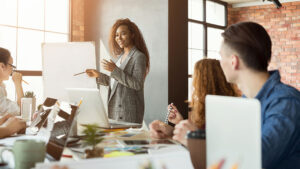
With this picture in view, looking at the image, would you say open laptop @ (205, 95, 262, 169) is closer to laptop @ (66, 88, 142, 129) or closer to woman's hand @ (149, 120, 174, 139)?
woman's hand @ (149, 120, 174, 139)

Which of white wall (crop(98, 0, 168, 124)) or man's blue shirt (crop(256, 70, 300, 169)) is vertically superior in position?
white wall (crop(98, 0, 168, 124))

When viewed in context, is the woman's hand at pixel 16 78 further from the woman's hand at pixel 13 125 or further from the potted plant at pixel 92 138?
the potted plant at pixel 92 138

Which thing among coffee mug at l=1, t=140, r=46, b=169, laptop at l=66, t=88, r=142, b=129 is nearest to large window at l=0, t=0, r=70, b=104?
laptop at l=66, t=88, r=142, b=129

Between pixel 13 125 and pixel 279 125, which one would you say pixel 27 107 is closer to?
pixel 13 125

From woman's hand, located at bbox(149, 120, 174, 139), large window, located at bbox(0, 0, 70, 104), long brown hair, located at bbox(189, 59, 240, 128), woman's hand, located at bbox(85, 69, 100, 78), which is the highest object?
large window, located at bbox(0, 0, 70, 104)

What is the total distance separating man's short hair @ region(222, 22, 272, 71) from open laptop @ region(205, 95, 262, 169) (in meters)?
0.40

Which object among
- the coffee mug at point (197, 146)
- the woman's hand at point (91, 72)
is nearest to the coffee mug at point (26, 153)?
the coffee mug at point (197, 146)

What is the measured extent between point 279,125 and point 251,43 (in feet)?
0.96

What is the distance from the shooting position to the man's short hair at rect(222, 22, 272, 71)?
1.09m

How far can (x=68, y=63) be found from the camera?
2.64 metres

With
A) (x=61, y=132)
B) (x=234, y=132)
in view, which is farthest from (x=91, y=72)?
(x=234, y=132)

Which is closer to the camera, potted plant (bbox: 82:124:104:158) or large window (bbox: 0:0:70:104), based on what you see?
potted plant (bbox: 82:124:104:158)

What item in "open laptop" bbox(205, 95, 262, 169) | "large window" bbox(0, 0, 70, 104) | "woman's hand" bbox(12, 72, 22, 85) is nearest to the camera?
"open laptop" bbox(205, 95, 262, 169)

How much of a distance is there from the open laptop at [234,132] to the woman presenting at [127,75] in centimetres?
191
